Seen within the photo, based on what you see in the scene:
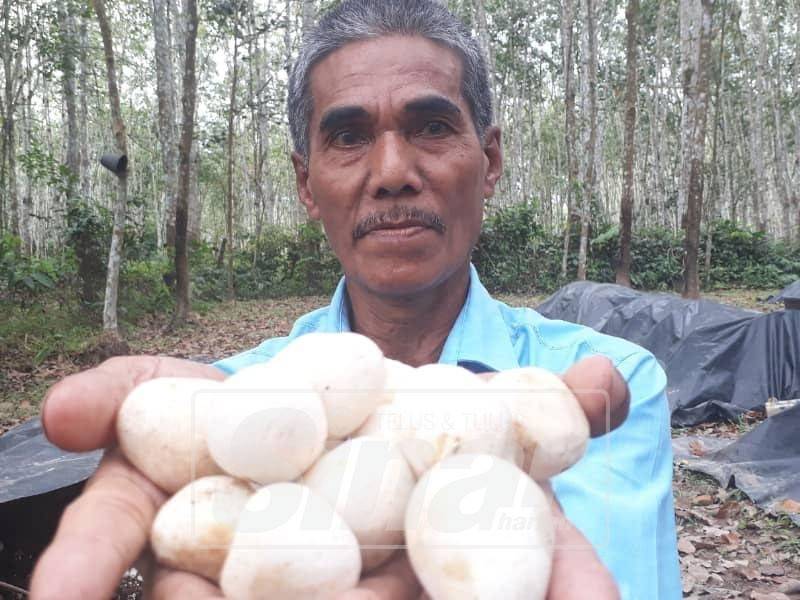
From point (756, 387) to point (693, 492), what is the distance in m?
1.88

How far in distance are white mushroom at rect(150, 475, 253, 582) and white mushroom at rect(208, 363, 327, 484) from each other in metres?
0.04

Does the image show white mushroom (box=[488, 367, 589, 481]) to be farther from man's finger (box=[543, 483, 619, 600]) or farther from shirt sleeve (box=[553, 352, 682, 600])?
shirt sleeve (box=[553, 352, 682, 600])

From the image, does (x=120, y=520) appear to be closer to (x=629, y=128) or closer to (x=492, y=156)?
(x=492, y=156)

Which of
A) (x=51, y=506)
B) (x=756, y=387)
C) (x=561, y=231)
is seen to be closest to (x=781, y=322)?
(x=756, y=387)

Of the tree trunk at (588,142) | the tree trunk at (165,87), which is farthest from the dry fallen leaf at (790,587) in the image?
the tree trunk at (588,142)

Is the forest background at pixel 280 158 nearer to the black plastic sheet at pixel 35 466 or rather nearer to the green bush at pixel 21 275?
the green bush at pixel 21 275

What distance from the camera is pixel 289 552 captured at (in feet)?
2.32

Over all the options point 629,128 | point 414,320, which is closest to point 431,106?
point 414,320

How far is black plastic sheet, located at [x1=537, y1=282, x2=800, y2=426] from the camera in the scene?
5102 mm

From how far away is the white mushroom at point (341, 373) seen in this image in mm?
874

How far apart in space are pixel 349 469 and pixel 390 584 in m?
0.14

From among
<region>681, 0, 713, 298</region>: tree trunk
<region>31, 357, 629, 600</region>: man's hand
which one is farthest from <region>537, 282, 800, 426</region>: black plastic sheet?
<region>31, 357, 629, 600</region>: man's hand

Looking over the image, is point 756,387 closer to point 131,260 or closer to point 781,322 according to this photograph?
point 781,322

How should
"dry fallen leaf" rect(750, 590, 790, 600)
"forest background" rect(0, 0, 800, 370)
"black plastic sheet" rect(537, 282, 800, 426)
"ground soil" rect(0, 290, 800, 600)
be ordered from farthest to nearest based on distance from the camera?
"forest background" rect(0, 0, 800, 370) → "black plastic sheet" rect(537, 282, 800, 426) → "ground soil" rect(0, 290, 800, 600) → "dry fallen leaf" rect(750, 590, 790, 600)
